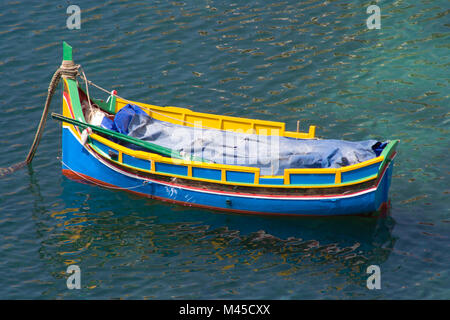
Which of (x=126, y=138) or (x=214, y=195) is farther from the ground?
(x=126, y=138)

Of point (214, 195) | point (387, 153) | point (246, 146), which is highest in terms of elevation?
Result: point (387, 153)

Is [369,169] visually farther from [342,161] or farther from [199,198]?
[199,198]

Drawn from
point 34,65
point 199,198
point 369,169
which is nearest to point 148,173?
point 199,198

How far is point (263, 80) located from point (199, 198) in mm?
8024

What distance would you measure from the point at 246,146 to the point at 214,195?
1.78m

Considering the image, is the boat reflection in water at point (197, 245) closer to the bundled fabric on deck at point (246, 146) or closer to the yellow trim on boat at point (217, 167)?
the yellow trim on boat at point (217, 167)

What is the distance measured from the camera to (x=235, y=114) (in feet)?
92.5

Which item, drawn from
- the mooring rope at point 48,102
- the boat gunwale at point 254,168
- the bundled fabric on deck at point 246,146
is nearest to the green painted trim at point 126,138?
the boat gunwale at point 254,168

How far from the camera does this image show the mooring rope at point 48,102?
25125 millimetres

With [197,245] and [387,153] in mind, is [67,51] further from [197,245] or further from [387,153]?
[387,153]

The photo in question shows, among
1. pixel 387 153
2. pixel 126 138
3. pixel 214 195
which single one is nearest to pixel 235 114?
pixel 126 138

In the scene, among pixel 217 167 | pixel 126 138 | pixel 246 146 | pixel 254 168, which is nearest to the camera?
pixel 254 168

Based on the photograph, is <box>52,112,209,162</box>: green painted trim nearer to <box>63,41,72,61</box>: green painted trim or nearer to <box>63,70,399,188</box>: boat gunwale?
<box>63,70,399,188</box>: boat gunwale

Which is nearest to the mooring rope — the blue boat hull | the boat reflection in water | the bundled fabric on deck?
the blue boat hull
